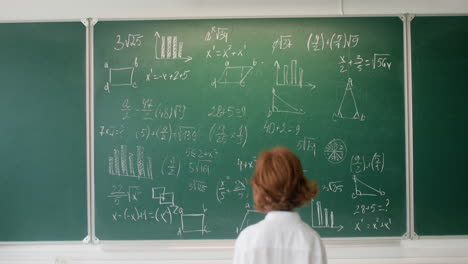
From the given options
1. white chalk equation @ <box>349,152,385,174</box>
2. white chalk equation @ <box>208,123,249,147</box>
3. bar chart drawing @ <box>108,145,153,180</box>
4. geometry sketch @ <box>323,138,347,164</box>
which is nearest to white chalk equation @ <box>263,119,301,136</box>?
white chalk equation @ <box>208,123,249,147</box>

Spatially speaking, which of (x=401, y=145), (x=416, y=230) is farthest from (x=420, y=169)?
(x=416, y=230)

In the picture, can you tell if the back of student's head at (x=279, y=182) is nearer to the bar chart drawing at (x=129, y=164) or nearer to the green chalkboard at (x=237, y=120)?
the green chalkboard at (x=237, y=120)

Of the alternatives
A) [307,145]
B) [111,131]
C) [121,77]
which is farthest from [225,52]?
[111,131]

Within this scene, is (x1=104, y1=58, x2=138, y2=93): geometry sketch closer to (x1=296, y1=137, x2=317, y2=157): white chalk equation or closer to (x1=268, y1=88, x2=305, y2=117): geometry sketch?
(x1=268, y1=88, x2=305, y2=117): geometry sketch

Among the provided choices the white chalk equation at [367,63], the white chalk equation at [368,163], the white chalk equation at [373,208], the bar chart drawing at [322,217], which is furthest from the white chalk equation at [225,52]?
the white chalk equation at [373,208]

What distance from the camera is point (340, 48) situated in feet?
11.8

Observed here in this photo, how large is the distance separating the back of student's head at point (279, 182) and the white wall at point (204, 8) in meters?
2.22

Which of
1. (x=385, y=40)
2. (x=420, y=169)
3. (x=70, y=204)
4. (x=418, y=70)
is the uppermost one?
(x=385, y=40)

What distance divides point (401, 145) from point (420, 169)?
28 centimetres

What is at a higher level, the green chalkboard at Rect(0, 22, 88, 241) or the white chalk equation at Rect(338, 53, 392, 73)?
the white chalk equation at Rect(338, 53, 392, 73)

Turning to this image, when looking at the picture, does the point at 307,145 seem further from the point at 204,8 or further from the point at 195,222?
the point at 204,8

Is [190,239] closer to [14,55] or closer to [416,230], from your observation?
[416,230]

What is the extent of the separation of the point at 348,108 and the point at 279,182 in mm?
2069

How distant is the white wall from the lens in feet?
12.0
